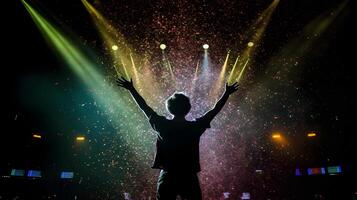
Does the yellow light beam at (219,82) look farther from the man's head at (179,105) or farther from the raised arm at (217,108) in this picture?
the man's head at (179,105)

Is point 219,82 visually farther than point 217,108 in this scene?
Yes

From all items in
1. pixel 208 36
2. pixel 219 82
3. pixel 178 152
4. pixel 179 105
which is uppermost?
pixel 208 36

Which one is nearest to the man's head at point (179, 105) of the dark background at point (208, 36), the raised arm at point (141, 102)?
the raised arm at point (141, 102)

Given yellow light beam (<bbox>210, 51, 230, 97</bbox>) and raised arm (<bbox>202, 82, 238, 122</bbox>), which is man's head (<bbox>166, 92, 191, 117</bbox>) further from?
yellow light beam (<bbox>210, 51, 230, 97</bbox>)

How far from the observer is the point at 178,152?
2.11 metres

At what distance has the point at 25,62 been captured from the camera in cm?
1045

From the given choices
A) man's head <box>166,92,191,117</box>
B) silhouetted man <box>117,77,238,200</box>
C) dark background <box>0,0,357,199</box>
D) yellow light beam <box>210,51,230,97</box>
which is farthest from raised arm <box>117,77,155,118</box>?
yellow light beam <box>210,51,230,97</box>

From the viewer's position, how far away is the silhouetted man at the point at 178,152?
6.59ft

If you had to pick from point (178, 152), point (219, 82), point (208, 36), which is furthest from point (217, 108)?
point (219, 82)

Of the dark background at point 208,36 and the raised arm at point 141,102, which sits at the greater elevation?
the dark background at point 208,36

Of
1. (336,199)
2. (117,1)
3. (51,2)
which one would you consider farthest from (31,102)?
(336,199)

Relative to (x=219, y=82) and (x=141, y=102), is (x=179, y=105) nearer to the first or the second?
(x=141, y=102)

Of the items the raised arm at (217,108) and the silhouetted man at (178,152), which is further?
the raised arm at (217,108)

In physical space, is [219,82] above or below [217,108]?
above
